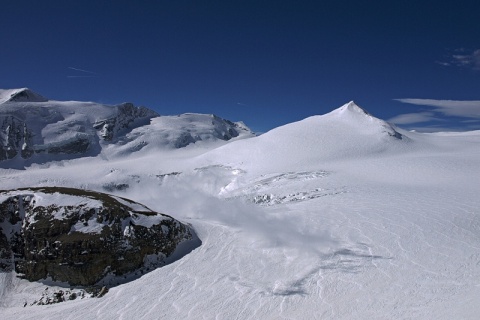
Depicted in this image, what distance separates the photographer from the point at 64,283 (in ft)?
49.7

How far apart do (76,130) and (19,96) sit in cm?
2476

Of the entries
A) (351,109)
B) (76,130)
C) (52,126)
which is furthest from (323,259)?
(76,130)

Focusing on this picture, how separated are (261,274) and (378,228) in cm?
803

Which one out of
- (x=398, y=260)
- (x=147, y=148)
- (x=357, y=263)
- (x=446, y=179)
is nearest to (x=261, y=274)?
(x=357, y=263)

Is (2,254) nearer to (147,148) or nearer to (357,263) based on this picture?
(357,263)

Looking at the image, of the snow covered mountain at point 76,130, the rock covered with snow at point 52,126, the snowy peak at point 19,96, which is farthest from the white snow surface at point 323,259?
the snowy peak at point 19,96

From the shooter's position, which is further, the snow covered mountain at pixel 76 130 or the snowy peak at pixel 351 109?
the snow covered mountain at pixel 76 130

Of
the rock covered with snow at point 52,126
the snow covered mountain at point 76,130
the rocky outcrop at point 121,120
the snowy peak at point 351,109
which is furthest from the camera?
the rocky outcrop at point 121,120

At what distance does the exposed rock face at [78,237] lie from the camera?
15.4 m

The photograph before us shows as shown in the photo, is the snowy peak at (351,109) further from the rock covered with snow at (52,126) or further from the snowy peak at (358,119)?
the rock covered with snow at (52,126)

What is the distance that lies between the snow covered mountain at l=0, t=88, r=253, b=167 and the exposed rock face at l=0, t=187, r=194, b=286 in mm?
97802

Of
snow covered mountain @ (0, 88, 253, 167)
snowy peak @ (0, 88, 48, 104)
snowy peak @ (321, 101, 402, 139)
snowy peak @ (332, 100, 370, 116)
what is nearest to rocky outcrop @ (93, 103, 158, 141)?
snow covered mountain @ (0, 88, 253, 167)

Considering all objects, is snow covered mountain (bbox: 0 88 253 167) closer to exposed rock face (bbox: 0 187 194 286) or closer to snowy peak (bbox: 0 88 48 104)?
snowy peak (bbox: 0 88 48 104)

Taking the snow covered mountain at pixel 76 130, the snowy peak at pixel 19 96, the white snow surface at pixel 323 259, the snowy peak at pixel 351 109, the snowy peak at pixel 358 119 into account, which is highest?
the snowy peak at pixel 19 96
